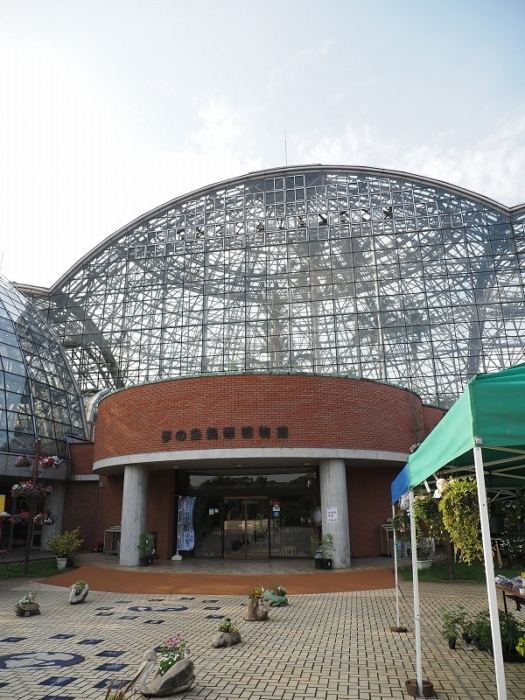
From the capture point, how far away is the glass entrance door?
2039cm

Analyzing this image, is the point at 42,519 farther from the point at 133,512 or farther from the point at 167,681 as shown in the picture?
the point at 167,681

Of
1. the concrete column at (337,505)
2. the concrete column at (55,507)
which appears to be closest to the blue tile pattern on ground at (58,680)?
the concrete column at (337,505)

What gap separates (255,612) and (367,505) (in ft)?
38.1

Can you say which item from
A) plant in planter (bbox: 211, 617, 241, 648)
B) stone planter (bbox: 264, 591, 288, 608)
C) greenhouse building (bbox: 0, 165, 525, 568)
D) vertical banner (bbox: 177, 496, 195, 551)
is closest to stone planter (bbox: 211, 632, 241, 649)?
plant in planter (bbox: 211, 617, 241, 648)

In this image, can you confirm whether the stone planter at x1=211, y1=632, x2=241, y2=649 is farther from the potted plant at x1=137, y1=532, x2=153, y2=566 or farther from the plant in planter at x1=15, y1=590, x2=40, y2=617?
the potted plant at x1=137, y1=532, x2=153, y2=566

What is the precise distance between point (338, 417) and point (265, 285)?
1668 cm

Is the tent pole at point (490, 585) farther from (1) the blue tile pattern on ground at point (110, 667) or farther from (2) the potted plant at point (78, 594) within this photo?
(2) the potted plant at point (78, 594)

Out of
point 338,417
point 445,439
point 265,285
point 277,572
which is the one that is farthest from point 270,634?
point 265,285

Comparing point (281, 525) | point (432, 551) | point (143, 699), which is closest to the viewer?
point (143, 699)

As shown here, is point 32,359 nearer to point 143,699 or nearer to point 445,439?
point 143,699

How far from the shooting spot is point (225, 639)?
317 inches

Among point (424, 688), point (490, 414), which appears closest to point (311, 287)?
point (424, 688)

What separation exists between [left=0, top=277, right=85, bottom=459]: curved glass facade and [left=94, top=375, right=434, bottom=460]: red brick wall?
7.73 meters

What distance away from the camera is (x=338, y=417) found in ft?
59.0
